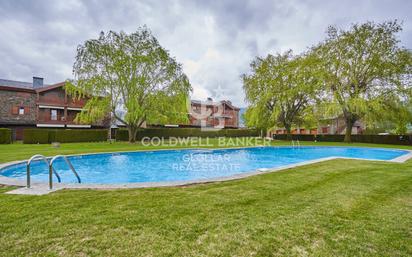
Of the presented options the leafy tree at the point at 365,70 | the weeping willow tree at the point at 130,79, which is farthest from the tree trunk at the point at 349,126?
the weeping willow tree at the point at 130,79

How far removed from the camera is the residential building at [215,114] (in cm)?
4047

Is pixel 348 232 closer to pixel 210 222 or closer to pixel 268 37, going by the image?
pixel 210 222

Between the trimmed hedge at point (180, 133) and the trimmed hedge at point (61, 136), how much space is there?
8.61 ft

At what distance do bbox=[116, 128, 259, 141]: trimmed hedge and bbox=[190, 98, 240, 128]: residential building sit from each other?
17.7 feet

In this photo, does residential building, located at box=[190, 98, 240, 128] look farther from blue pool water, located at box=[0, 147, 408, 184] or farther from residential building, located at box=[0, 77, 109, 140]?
blue pool water, located at box=[0, 147, 408, 184]

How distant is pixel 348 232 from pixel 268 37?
14864 millimetres

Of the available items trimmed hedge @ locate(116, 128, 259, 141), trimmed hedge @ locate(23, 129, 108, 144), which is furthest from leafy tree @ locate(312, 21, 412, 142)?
trimmed hedge @ locate(23, 129, 108, 144)

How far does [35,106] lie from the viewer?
2359 cm

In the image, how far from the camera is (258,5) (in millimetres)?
11344

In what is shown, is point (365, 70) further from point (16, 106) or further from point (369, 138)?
point (16, 106)

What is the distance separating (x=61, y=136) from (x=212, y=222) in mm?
22755

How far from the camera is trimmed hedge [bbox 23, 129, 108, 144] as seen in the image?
1872 centimetres

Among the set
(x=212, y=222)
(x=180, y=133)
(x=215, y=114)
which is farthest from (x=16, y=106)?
(x=215, y=114)

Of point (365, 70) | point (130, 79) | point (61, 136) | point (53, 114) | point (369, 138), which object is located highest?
point (365, 70)
